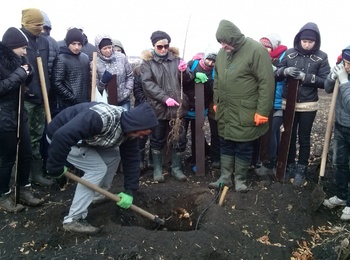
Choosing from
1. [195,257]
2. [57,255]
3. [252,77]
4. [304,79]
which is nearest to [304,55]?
[304,79]

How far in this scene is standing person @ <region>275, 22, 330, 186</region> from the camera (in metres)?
4.58

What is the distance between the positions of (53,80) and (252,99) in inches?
108

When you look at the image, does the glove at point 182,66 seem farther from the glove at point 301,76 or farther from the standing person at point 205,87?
the glove at point 301,76

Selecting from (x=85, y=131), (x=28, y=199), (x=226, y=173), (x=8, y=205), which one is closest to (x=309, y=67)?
(x=226, y=173)

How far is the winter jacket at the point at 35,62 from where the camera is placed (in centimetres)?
467

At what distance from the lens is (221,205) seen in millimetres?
4406

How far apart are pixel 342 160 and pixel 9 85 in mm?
3986

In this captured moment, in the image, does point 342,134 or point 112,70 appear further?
point 112,70

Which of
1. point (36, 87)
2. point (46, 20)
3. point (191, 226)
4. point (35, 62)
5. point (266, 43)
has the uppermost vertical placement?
point (46, 20)

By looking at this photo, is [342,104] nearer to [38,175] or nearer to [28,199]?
[28,199]

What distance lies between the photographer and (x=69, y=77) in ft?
16.5

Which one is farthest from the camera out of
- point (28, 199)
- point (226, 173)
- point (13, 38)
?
point (226, 173)

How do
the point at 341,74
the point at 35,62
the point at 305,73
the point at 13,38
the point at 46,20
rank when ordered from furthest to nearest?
the point at 46,20 < the point at 35,62 < the point at 305,73 < the point at 341,74 < the point at 13,38

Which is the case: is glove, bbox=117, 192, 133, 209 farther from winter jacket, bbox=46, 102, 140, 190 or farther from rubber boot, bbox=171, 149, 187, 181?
rubber boot, bbox=171, 149, 187, 181
